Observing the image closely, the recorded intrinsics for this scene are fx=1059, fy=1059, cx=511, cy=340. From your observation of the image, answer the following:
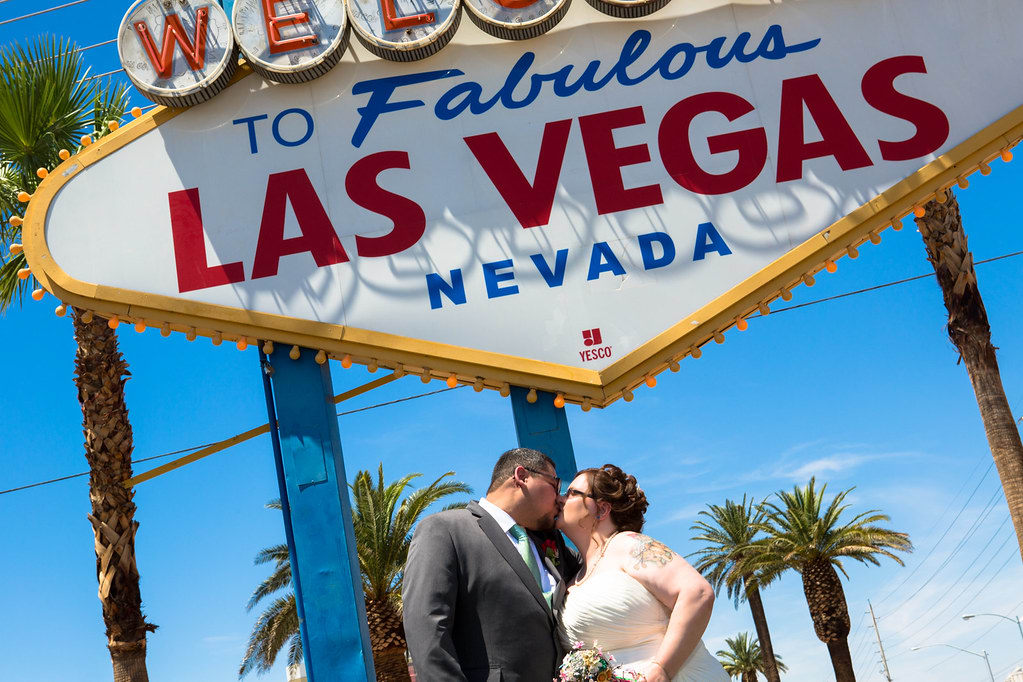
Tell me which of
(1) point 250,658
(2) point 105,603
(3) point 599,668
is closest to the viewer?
(3) point 599,668

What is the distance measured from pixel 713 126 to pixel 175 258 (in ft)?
12.5

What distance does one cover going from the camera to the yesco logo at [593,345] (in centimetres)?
685

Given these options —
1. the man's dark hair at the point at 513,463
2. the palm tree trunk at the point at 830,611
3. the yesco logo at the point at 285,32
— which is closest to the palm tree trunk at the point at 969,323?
the yesco logo at the point at 285,32

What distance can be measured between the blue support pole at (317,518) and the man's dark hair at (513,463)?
1.97 metres

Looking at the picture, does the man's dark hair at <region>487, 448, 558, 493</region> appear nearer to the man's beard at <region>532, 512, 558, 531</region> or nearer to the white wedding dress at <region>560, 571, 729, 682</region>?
the man's beard at <region>532, 512, 558, 531</region>

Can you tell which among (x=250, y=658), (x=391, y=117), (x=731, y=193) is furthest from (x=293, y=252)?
(x=250, y=658)

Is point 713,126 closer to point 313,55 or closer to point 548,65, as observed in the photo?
point 548,65

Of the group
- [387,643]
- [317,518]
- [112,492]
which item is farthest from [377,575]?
[317,518]

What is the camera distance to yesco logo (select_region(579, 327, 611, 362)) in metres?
6.85

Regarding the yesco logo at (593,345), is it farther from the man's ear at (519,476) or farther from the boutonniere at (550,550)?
the man's ear at (519,476)

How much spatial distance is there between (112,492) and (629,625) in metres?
11.7

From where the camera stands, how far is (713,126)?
734 centimetres

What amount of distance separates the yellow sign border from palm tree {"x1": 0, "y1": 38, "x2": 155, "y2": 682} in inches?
321

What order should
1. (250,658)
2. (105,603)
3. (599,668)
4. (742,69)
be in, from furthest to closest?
(250,658) < (105,603) < (742,69) < (599,668)
